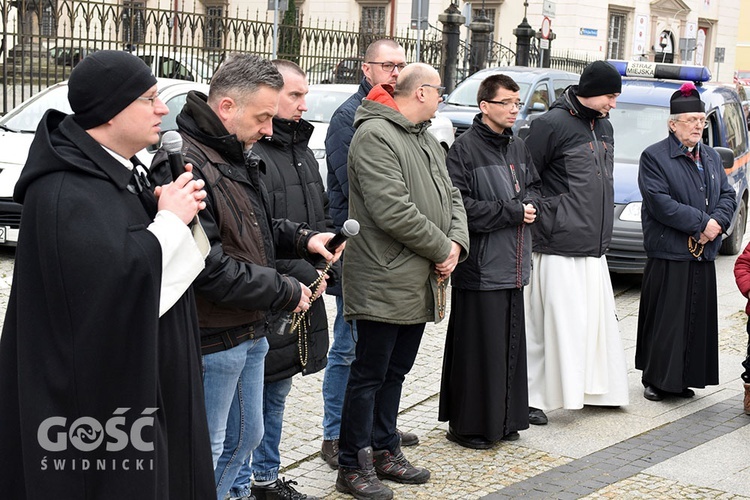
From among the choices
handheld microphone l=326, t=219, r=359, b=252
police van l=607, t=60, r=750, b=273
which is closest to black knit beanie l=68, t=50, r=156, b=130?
handheld microphone l=326, t=219, r=359, b=252

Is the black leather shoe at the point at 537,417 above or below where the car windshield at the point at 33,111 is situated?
below

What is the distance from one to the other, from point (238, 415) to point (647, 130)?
8354 mm

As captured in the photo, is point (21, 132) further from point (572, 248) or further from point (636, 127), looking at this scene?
point (572, 248)

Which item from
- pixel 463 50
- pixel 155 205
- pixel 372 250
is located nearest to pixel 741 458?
pixel 372 250

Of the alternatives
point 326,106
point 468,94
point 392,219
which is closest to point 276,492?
point 392,219

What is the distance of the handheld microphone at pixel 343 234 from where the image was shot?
391 centimetres

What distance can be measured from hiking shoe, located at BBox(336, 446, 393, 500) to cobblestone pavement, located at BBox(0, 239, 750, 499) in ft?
0.22

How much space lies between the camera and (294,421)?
20.6 ft

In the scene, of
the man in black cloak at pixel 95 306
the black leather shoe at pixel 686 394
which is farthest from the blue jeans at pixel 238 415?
the black leather shoe at pixel 686 394

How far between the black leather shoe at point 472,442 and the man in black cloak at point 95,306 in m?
2.92

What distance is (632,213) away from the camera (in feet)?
34.3

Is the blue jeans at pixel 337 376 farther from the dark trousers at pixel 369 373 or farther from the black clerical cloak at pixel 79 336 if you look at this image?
the black clerical cloak at pixel 79 336

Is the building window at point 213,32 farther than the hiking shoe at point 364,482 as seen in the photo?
Yes

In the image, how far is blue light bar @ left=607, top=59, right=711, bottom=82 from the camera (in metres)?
12.0
